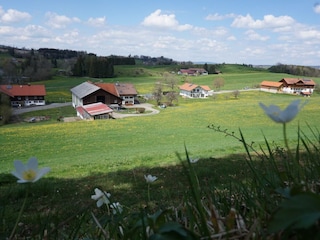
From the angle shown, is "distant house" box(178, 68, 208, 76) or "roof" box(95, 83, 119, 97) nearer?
"roof" box(95, 83, 119, 97)

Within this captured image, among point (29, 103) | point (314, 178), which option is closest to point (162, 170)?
point (314, 178)

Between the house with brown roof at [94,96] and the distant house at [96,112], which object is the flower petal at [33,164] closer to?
the distant house at [96,112]

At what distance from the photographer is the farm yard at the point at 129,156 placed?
240 centimetres

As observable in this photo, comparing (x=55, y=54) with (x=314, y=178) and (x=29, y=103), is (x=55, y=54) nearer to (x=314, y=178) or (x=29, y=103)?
(x=29, y=103)

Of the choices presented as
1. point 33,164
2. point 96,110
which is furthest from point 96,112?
point 33,164

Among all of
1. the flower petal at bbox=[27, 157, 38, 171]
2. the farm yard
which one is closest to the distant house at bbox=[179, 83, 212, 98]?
the farm yard

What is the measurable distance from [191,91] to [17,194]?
73.1m

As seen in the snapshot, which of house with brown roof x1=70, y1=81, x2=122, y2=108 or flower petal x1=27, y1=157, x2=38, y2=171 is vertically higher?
flower petal x1=27, y1=157, x2=38, y2=171

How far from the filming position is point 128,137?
28.2 m

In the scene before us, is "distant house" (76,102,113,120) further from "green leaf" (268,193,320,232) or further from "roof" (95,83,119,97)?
→ "green leaf" (268,193,320,232)

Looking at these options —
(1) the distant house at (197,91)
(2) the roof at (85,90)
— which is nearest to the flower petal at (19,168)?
(2) the roof at (85,90)

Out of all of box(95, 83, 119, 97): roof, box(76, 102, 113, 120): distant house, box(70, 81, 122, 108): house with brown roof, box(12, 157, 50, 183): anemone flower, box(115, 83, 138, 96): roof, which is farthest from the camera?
box(115, 83, 138, 96): roof

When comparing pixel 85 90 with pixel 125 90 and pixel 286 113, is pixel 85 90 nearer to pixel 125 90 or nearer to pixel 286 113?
pixel 125 90

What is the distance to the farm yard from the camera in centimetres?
240
